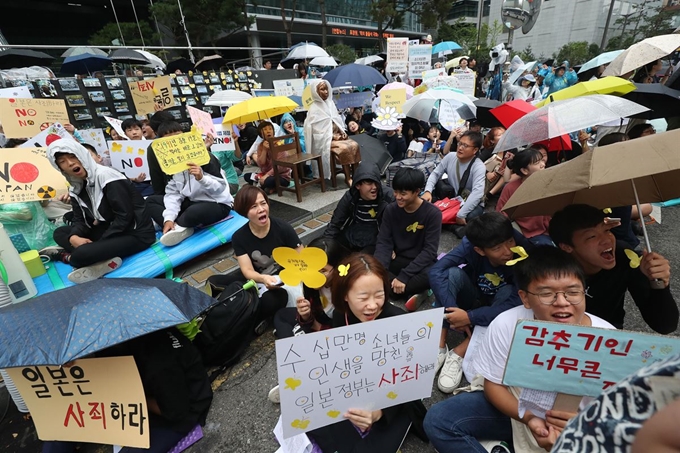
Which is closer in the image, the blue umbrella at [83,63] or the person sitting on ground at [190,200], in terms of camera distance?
the person sitting on ground at [190,200]

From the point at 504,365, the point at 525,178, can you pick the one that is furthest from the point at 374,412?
the point at 525,178

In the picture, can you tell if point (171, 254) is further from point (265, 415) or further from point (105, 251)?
point (265, 415)

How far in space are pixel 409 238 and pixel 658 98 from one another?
3734mm

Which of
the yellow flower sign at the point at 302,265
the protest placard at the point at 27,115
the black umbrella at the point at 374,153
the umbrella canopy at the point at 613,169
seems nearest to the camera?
the umbrella canopy at the point at 613,169

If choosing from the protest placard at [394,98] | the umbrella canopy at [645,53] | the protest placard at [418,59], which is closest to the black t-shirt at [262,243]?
the protest placard at [394,98]

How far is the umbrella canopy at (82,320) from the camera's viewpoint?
1.39 meters

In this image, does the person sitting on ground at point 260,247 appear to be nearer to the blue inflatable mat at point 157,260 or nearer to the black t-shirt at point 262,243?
the black t-shirt at point 262,243

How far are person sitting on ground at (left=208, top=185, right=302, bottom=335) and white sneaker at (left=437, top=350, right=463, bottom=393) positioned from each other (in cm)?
140

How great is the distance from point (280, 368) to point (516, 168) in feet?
9.96

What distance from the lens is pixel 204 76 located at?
9602 mm

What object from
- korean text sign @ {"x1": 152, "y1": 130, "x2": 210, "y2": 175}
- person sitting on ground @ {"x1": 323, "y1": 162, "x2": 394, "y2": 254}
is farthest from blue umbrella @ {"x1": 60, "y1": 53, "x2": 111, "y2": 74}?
person sitting on ground @ {"x1": 323, "y1": 162, "x2": 394, "y2": 254}

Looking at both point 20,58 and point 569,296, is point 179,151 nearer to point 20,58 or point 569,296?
point 569,296

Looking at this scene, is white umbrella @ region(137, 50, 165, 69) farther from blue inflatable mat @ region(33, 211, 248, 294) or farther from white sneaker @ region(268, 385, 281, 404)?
white sneaker @ region(268, 385, 281, 404)

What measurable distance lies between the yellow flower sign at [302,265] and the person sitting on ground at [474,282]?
2.90 ft
